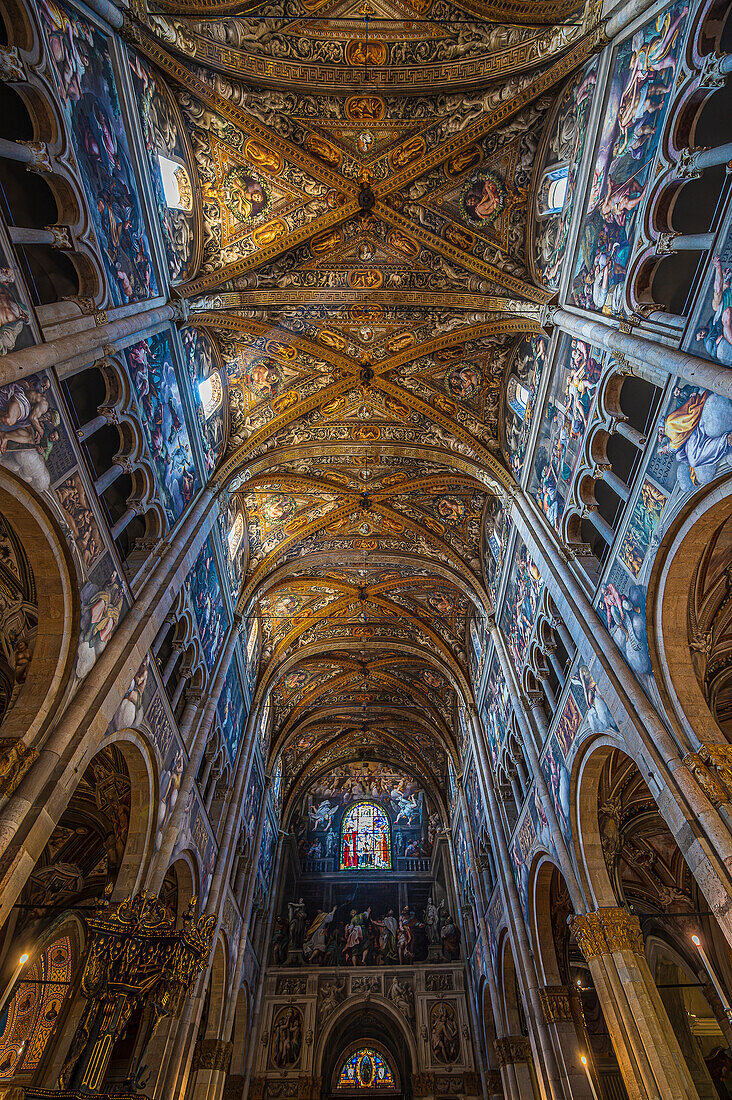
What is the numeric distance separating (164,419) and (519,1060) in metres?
17.1

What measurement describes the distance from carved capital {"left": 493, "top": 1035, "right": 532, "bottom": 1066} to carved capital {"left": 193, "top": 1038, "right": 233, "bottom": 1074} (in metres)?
6.79

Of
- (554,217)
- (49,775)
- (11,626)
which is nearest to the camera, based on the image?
(49,775)

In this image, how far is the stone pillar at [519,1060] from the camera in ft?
46.3

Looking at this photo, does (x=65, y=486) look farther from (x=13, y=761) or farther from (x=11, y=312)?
(x=13, y=761)

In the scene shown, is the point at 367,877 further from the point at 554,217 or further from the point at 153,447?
the point at 554,217

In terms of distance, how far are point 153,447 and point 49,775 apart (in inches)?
243

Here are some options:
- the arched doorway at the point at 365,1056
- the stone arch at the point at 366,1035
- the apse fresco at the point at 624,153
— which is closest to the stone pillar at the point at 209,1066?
the stone arch at the point at 366,1035

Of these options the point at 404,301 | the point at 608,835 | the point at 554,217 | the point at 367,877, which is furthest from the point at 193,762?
the point at 367,877

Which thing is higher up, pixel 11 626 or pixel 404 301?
pixel 404 301

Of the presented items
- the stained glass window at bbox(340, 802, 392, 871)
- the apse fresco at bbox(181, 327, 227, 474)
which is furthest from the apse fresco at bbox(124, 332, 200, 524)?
the stained glass window at bbox(340, 802, 392, 871)

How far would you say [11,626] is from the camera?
9.54 metres

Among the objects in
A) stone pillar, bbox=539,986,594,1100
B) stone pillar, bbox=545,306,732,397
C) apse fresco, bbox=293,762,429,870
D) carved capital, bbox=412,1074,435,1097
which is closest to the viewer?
stone pillar, bbox=545,306,732,397

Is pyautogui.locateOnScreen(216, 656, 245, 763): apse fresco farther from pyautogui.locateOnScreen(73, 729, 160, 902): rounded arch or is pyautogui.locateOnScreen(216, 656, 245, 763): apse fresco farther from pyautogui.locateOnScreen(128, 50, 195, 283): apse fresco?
pyautogui.locateOnScreen(128, 50, 195, 283): apse fresco

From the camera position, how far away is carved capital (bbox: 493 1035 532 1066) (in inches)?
576
